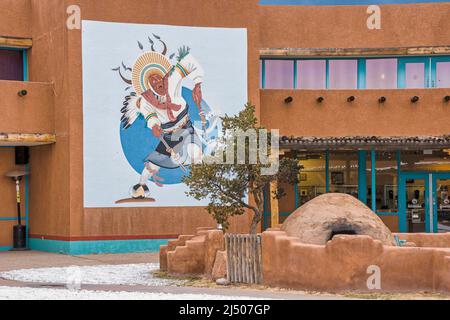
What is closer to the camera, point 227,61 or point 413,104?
point 227,61

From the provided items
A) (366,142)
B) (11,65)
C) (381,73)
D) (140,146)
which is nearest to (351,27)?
(381,73)

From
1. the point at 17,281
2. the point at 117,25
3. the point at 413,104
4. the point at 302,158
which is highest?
the point at 117,25

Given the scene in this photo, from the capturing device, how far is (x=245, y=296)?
14.5 metres

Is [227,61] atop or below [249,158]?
atop

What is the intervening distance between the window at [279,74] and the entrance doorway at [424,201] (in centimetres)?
524

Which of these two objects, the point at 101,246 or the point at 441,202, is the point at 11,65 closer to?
the point at 101,246

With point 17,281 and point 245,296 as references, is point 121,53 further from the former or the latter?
point 245,296

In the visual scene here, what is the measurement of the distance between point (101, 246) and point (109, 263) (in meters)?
3.06

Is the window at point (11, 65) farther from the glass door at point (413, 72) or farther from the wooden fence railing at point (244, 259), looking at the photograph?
the glass door at point (413, 72)
